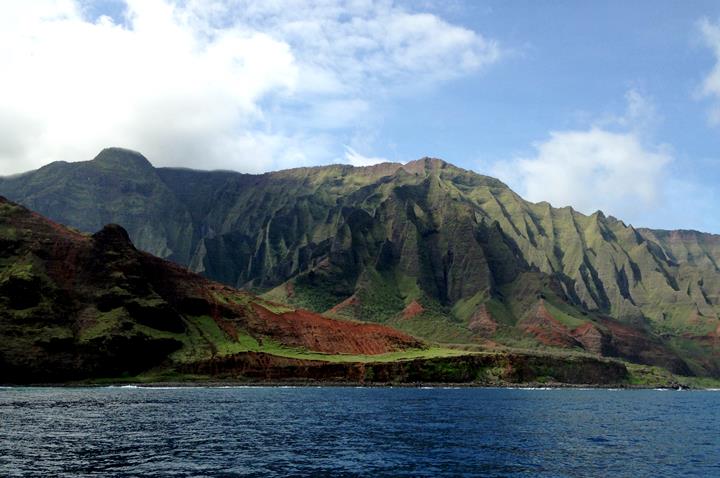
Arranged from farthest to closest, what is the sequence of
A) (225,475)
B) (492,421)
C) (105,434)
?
1. (492,421)
2. (105,434)
3. (225,475)

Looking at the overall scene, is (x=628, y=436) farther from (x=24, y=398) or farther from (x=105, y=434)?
(x=24, y=398)

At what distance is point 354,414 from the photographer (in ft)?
465

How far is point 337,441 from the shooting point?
9744 cm

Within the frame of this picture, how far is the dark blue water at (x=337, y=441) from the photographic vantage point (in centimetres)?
7619

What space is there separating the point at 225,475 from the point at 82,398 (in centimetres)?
12042

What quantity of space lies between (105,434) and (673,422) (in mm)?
112638

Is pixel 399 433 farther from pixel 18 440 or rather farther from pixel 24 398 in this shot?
pixel 24 398

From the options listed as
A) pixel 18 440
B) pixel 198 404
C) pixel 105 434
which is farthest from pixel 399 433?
pixel 198 404

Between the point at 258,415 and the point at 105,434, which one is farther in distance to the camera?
the point at 258,415

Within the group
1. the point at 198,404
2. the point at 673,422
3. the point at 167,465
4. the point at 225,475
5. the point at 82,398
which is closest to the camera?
the point at 225,475

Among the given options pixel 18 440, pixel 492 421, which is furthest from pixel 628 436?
pixel 18 440

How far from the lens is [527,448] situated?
95.9 metres

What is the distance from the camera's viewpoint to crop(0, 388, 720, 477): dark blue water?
76.2m

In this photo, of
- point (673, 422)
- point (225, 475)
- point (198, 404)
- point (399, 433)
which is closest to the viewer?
point (225, 475)
